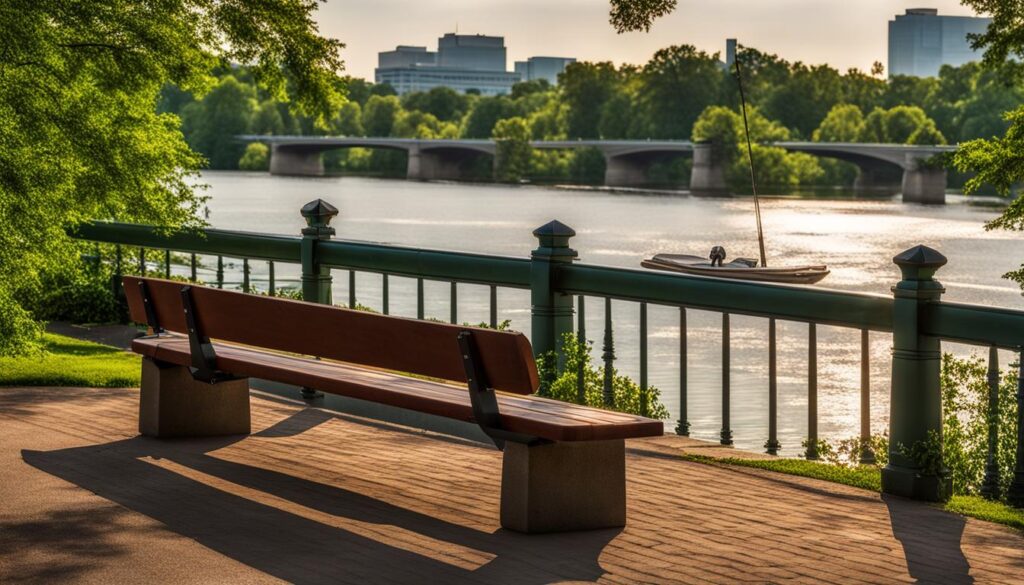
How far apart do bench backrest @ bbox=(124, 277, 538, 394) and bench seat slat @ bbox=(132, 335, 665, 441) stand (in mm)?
121

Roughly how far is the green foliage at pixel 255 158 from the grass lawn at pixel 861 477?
115m

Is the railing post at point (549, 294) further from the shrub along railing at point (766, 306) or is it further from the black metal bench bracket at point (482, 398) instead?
the black metal bench bracket at point (482, 398)

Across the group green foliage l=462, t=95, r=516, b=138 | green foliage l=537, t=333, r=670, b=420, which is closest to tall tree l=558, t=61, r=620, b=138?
green foliage l=462, t=95, r=516, b=138

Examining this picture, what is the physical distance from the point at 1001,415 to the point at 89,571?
13.8 ft

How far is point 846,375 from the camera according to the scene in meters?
23.9

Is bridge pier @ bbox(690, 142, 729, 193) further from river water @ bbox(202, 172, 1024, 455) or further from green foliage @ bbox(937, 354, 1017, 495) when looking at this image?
green foliage @ bbox(937, 354, 1017, 495)

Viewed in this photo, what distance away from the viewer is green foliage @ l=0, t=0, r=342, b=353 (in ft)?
31.6

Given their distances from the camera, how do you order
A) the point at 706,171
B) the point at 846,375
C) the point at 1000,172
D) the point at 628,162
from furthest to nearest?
the point at 628,162, the point at 706,171, the point at 846,375, the point at 1000,172

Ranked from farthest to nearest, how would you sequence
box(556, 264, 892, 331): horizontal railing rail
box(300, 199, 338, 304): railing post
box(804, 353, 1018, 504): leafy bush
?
box(300, 199, 338, 304): railing post < box(556, 264, 892, 331): horizontal railing rail < box(804, 353, 1018, 504): leafy bush

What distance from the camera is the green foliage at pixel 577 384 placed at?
8.61 meters

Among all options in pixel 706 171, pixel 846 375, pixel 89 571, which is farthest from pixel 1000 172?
pixel 706 171

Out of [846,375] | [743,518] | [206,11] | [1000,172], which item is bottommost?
[846,375]

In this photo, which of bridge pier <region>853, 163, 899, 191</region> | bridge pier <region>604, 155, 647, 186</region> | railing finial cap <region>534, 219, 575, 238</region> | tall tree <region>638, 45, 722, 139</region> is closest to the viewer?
railing finial cap <region>534, 219, 575, 238</region>

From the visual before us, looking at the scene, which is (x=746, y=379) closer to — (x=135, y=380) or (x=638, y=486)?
(x=135, y=380)
